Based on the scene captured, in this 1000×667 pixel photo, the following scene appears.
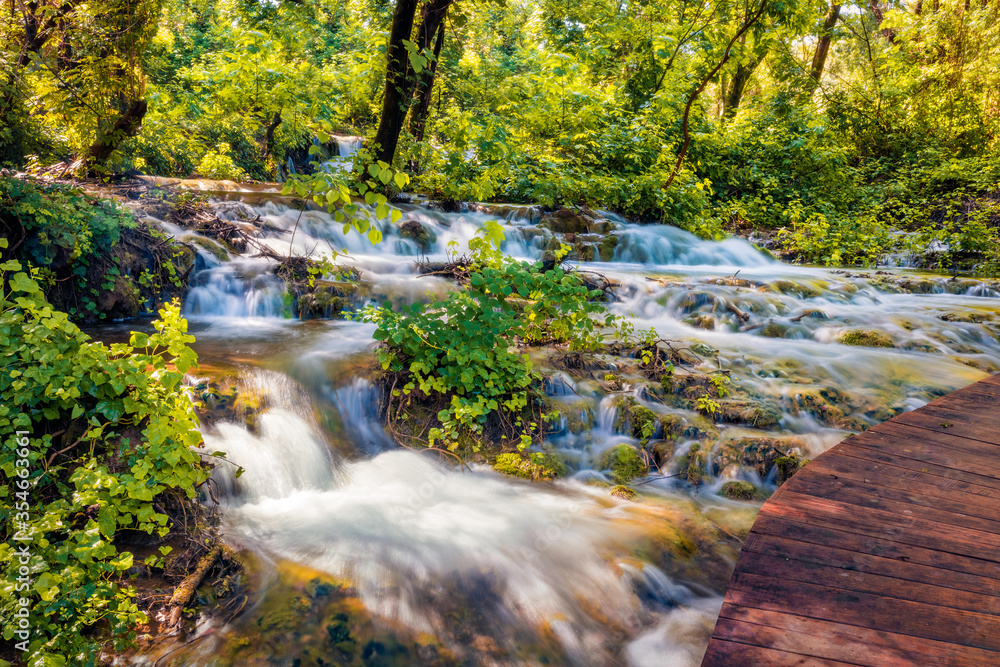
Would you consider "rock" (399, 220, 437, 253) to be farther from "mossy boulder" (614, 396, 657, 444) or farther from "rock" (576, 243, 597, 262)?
"mossy boulder" (614, 396, 657, 444)

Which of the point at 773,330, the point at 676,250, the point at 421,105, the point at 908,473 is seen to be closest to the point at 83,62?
the point at 421,105

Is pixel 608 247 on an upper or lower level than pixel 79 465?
upper

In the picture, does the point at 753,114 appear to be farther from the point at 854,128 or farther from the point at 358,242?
the point at 358,242

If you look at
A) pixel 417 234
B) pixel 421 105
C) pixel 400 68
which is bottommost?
pixel 417 234

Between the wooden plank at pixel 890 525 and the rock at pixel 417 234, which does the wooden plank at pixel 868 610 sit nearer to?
the wooden plank at pixel 890 525

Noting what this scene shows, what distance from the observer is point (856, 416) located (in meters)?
4.83

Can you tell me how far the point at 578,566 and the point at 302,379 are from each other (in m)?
2.71

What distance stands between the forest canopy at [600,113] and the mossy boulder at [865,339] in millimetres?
4964

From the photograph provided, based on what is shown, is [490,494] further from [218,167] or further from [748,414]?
[218,167]

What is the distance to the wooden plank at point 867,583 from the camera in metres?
1.66

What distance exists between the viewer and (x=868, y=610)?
5.32 feet

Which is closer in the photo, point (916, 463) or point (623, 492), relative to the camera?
point (916, 463)

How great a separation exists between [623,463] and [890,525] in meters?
2.26

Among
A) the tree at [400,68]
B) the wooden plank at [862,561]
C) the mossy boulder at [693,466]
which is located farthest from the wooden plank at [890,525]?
the tree at [400,68]
